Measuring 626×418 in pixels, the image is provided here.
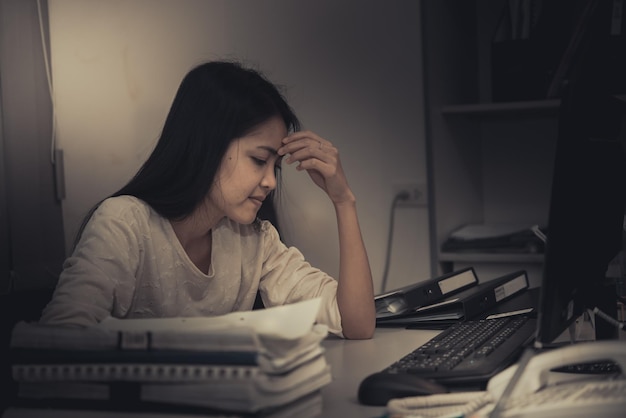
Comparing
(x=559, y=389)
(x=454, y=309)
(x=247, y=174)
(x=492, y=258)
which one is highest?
(x=247, y=174)

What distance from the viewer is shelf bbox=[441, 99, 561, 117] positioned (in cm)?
235

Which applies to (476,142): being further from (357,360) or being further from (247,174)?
(357,360)

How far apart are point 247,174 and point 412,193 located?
112 cm

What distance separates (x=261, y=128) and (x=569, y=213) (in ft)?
2.69

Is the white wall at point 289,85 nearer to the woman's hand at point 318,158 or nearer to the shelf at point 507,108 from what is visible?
the shelf at point 507,108

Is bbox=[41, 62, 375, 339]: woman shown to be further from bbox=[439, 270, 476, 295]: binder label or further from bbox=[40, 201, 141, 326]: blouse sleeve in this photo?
bbox=[439, 270, 476, 295]: binder label

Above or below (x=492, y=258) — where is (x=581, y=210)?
above

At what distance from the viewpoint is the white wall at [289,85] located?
8.73 ft

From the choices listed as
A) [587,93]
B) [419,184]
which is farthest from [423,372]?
[419,184]

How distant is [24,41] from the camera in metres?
2.76

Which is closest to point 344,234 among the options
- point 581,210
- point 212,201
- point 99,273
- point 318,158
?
point 318,158

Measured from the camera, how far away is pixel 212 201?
1.71 meters

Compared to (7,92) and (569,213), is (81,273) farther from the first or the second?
(7,92)

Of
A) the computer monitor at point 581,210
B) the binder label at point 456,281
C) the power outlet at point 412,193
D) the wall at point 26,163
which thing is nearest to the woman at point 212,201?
the binder label at point 456,281
